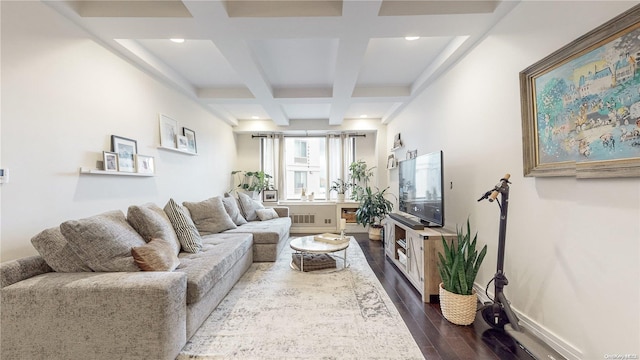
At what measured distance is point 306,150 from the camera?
6223mm

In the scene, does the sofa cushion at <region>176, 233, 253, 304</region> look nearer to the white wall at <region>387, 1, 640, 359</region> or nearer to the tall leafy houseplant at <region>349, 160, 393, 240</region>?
the tall leafy houseplant at <region>349, 160, 393, 240</region>

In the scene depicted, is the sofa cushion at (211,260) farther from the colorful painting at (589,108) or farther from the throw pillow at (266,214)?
the colorful painting at (589,108)

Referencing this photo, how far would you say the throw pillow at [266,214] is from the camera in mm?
4594

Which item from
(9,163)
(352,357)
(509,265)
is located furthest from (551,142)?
(9,163)

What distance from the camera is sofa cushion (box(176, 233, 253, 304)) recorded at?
5.88 feet

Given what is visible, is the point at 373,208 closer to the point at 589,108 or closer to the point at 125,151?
the point at 589,108

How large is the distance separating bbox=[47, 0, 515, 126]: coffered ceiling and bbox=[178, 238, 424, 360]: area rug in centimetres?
249

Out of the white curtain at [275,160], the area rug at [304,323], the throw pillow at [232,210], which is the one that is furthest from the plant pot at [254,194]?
the area rug at [304,323]

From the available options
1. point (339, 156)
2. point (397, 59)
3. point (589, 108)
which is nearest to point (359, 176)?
point (339, 156)

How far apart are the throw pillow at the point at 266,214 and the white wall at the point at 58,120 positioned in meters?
1.98

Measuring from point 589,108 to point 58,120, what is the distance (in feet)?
11.9

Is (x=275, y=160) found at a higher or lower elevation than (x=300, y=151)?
lower

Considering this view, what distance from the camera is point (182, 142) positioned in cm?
360

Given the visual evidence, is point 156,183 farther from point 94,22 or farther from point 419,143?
point 419,143
